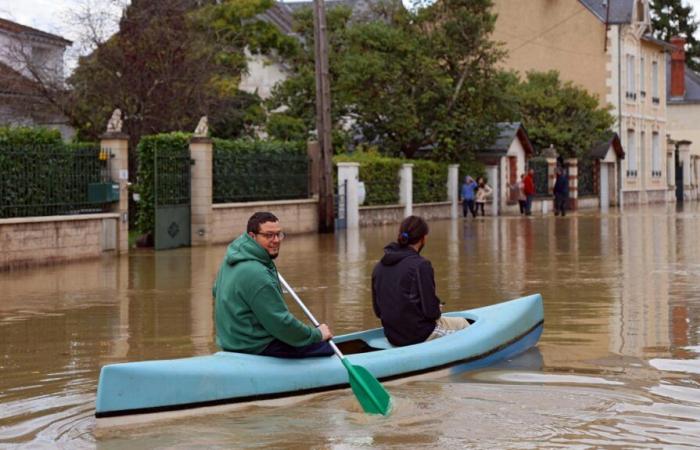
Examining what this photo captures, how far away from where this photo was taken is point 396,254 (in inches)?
392

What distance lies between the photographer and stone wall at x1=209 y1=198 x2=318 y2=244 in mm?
29188

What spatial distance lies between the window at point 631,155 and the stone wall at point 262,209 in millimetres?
32521

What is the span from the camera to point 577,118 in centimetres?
5506

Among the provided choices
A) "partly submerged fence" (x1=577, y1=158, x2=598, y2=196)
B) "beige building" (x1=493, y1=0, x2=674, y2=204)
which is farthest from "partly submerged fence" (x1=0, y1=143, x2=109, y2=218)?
"beige building" (x1=493, y1=0, x2=674, y2=204)

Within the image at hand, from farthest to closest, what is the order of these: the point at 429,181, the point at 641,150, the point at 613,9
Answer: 1. the point at 641,150
2. the point at 613,9
3. the point at 429,181

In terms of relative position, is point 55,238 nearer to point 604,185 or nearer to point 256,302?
point 256,302

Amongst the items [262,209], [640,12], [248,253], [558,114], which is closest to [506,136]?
[558,114]

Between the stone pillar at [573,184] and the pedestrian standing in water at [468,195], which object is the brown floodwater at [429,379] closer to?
the pedestrian standing in water at [468,195]

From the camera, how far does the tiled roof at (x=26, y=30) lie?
42.3m

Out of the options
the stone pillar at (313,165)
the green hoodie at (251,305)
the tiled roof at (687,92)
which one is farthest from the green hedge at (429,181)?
the tiled roof at (687,92)

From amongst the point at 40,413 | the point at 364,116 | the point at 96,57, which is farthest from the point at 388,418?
the point at 364,116

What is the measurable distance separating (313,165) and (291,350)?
86.8ft

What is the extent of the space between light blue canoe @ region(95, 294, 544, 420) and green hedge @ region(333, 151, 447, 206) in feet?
89.4

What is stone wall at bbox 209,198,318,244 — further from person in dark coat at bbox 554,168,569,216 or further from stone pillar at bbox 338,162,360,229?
person in dark coat at bbox 554,168,569,216
